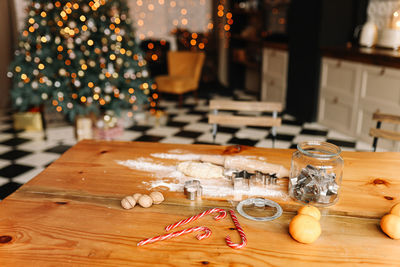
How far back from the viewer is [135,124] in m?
4.55

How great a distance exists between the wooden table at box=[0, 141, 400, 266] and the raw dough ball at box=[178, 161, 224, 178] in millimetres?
152

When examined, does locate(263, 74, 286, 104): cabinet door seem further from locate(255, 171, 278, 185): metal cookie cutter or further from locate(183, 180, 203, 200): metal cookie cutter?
locate(183, 180, 203, 200): metal cookie cutter

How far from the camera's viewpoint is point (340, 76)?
156 inches

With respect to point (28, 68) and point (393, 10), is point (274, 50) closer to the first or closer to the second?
point (393, 10)

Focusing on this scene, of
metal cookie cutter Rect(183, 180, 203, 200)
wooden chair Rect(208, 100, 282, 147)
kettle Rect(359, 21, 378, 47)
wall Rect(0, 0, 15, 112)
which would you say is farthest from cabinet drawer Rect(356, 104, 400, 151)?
wall Rect(0, 0, 15, 112)

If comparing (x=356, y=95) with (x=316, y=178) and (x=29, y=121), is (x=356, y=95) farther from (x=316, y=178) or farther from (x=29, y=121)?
(x=29, y=121)

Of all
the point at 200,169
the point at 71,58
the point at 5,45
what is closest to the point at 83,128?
the point at 71,58

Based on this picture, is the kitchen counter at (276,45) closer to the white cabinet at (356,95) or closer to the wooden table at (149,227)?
the white cabinet at (356,95)

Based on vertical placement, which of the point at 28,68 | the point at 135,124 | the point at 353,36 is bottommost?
the point at 135,124

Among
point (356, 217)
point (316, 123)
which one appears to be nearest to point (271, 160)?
point (356, 217)

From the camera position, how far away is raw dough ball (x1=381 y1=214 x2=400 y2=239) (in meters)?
0.95

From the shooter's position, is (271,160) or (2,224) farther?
(271,160)

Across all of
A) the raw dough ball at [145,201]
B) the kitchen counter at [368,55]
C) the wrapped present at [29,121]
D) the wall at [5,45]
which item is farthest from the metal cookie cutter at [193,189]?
the wall at [5,45]

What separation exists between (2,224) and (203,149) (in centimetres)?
87
